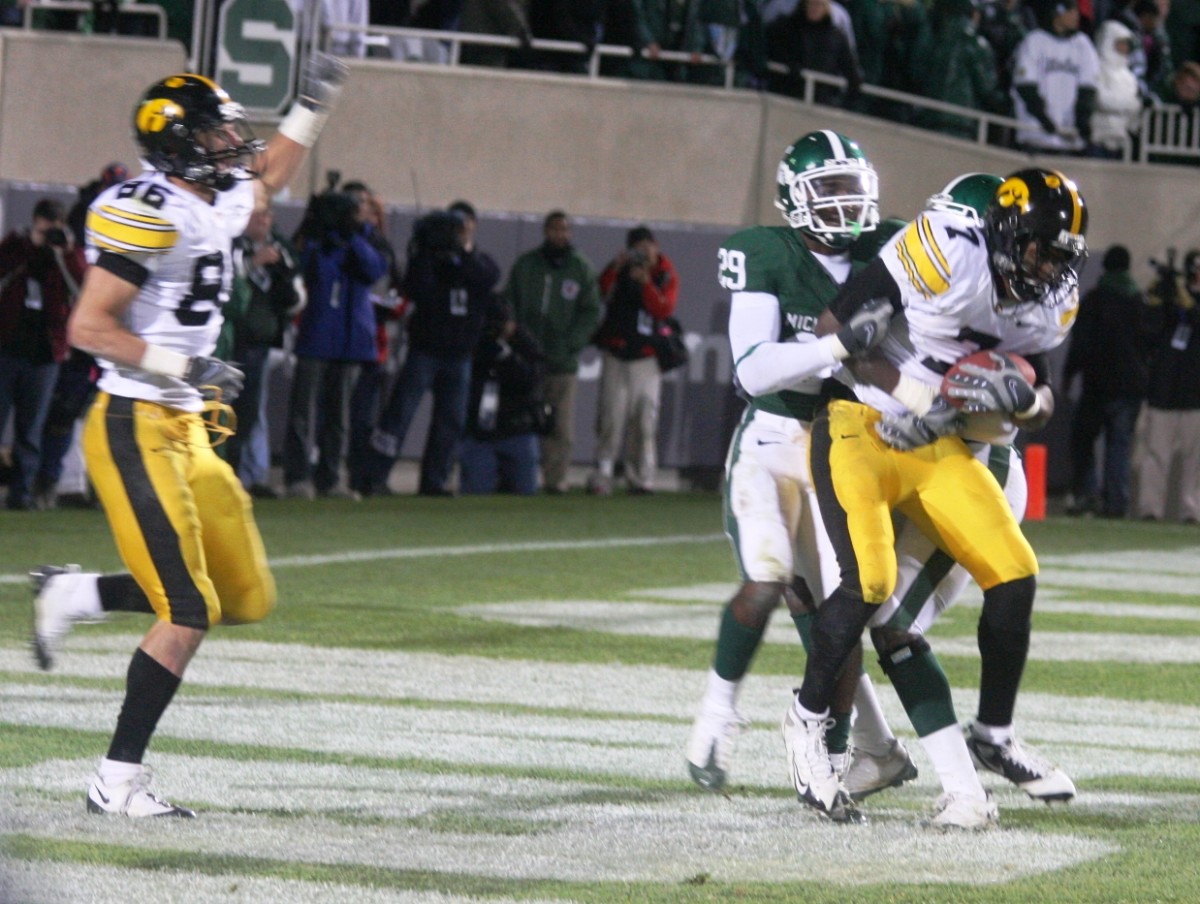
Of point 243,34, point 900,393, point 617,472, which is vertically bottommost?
point 617,472

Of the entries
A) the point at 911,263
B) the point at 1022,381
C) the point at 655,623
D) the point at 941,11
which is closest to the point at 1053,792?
the point at 1022,381

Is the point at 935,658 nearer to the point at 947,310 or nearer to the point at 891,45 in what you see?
the point at 947,310

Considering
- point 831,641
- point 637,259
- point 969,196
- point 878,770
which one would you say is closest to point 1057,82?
point 637,259

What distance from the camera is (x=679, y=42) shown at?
18406 mm

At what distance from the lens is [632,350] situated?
16484 millimetres

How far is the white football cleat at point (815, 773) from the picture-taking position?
536 cm

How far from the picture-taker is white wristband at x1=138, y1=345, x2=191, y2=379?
5262mm

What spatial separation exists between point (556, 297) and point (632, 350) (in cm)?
90

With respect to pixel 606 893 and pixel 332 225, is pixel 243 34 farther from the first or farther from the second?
pixel 606 893

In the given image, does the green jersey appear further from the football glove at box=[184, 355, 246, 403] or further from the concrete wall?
the concrete wall

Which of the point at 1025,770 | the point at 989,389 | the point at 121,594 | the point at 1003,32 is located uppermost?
the point at 1003,32

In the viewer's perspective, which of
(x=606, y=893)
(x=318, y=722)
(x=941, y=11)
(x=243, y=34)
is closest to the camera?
(x=606, y=893)

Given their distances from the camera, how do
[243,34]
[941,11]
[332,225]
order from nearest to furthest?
[332,225]
[243,34]
[941,11]

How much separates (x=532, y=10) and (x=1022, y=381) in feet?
43.9
